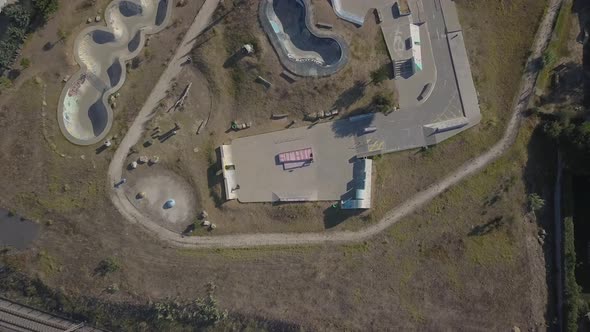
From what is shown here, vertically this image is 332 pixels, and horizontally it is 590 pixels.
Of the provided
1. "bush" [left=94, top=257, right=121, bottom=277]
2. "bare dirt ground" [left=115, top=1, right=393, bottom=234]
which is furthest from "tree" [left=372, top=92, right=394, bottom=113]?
"bush" [left=94, top=257, right=121, bottom=277]

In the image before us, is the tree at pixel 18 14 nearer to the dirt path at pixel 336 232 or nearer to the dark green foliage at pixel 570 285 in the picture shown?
the dirt path at pixel 336 232

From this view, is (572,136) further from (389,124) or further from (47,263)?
(47,263)

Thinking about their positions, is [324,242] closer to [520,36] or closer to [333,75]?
[333,75]

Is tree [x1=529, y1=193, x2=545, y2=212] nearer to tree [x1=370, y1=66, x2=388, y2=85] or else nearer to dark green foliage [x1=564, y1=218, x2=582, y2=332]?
dark green foliage [x1=564, y1=218, x2=582, y2=332]

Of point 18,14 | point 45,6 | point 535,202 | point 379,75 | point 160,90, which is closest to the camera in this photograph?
point 379,75

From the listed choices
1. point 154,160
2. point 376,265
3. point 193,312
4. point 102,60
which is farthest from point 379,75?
point 193,312

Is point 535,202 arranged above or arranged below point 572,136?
below

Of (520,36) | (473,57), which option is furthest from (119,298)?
(520,36)
